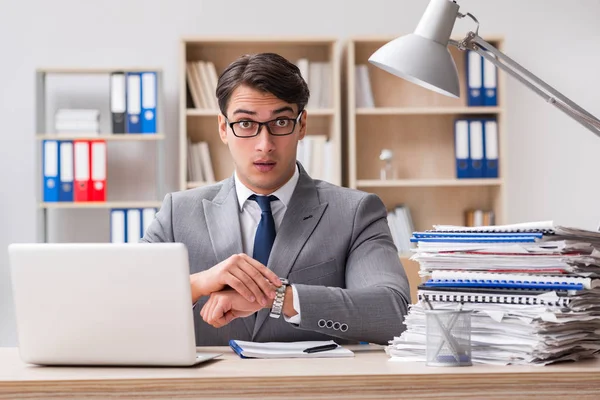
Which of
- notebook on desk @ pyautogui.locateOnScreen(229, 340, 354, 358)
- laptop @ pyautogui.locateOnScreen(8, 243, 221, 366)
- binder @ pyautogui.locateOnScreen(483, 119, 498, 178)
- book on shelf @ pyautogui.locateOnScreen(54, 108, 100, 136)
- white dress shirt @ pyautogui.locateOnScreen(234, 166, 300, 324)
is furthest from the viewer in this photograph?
binder @ pyautogui.locateOnScreen(483, 119, 498, 178)

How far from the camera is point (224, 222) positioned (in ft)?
7.14

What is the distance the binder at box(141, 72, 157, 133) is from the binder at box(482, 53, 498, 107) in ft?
5.65

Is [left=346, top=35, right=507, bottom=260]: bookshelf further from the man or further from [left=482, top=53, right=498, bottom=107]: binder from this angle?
the man

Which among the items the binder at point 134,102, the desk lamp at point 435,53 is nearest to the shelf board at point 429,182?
the binder at point 134,102

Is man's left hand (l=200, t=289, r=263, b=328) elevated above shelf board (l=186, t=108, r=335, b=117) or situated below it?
below

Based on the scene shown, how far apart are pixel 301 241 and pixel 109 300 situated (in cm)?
87

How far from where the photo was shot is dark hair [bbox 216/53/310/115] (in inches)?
83.2

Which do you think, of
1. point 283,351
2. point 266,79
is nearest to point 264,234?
point 266,79

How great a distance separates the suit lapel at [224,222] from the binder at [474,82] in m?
2.38

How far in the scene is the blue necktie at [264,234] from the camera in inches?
83.8

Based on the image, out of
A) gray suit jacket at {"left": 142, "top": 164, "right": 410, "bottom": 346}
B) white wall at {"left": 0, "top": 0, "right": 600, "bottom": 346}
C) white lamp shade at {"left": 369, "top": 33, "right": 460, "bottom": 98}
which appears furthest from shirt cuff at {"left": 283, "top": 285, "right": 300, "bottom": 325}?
→ white wall at {"left": 0, "top": 0, "right": 600, "bottom": 346}

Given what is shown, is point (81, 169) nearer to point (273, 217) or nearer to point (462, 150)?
point (462, 150)

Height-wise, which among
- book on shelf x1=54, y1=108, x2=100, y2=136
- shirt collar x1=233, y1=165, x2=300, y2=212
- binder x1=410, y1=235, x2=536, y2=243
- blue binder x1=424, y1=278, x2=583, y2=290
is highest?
book on shelf x1=54, y1=108, x2=100, y2=136

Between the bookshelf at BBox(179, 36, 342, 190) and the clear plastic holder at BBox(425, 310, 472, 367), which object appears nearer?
the clear plastic holder at BBox(425, 310, 472, 367)
